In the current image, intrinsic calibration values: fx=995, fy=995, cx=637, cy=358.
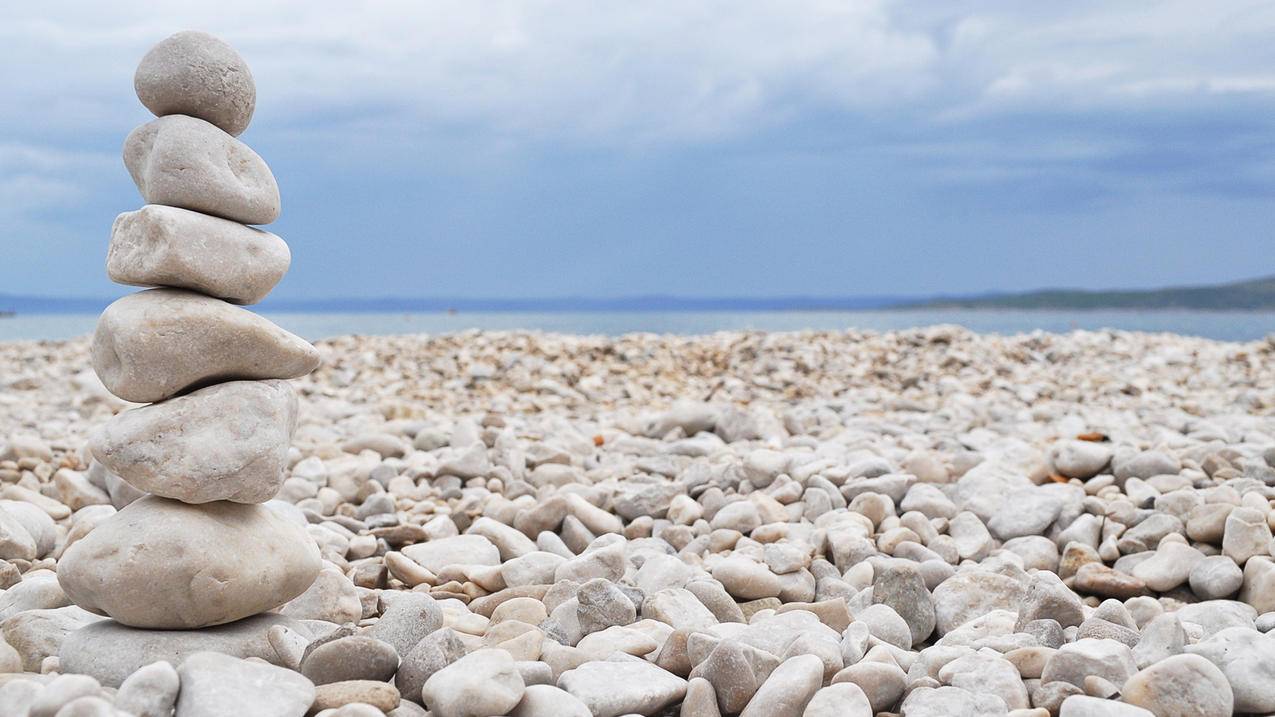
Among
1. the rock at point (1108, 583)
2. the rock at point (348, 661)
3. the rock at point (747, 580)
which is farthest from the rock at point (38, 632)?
the rock at point (1108, 583)

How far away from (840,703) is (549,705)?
0.74m

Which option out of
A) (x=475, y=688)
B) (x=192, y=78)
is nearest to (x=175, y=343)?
(x=192, y=78)

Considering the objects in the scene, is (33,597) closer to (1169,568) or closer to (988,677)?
(988,677)

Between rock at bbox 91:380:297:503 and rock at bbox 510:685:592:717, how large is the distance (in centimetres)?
109

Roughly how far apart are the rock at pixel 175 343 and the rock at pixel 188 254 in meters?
0.06

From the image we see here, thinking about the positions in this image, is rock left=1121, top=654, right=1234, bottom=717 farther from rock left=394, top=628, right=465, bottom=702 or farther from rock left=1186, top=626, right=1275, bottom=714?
rock left=394, top=628, right=465, bottom=702

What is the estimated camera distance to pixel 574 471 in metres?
5.83

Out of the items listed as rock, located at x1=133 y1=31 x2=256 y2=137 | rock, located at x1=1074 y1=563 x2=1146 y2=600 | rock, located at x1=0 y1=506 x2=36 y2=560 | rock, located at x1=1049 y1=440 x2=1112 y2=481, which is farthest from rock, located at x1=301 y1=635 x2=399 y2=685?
rock, located at x1=1049 y1=440 x2=1112 y2=481

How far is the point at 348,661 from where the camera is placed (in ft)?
8.65

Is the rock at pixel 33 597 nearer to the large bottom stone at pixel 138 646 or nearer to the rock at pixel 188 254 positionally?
the large bottom stone at pixel 138 646

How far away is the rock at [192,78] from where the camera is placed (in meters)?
3.07

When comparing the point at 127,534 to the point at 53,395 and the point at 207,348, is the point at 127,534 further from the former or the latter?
the point at 53,395

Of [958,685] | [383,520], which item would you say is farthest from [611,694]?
[383,520]

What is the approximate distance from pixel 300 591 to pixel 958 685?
200 centimetres
